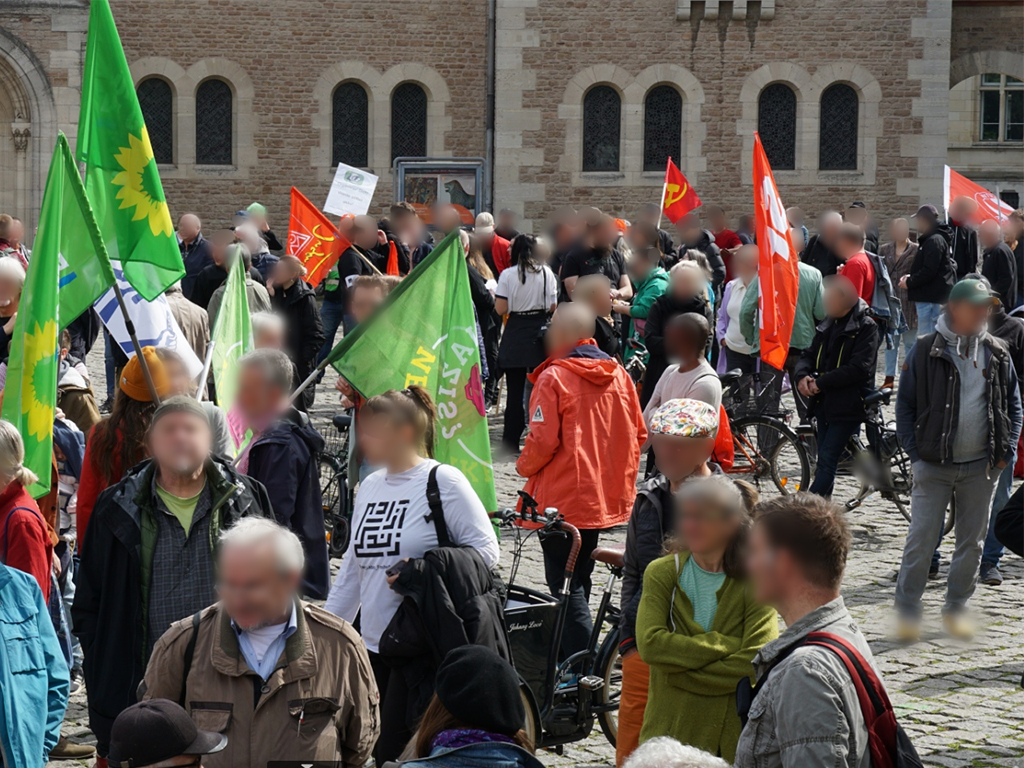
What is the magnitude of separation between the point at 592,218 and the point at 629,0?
11685mm

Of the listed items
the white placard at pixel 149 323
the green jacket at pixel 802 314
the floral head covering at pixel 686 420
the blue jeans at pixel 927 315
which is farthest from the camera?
the blue jeans at pixel 927 315

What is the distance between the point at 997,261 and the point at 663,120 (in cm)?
1067

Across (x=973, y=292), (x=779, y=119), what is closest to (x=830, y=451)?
(x=973, y=292)

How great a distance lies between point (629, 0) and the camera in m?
24.4

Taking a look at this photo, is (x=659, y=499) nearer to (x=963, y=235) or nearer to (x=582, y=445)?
(x=582, y=445)

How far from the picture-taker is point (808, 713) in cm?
301

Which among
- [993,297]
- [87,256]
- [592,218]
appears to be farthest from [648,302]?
[87,256]

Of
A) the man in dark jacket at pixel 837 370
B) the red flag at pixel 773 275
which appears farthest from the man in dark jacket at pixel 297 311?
the man in dark jacket at pixel 837 370

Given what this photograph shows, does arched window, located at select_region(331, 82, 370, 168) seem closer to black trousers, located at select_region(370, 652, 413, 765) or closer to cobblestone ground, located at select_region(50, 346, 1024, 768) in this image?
cobblestone ground, located at select_region(50, 346, 1024, 768)

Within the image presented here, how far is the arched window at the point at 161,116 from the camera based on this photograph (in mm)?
25094

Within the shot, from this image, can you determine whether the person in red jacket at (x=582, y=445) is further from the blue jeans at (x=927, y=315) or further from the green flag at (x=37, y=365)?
the blue jeans at (x=927, y=315)

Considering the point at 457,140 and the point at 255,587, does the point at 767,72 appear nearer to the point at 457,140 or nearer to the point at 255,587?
the point at 457,140

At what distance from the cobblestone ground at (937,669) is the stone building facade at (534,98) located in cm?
1571

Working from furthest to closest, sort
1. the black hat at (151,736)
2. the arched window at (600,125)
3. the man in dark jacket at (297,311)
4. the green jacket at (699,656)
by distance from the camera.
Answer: the arched window at (600,125), the man in dark jacket at (297,311), the green jacket at (699,656), the black hat at (151,736)
